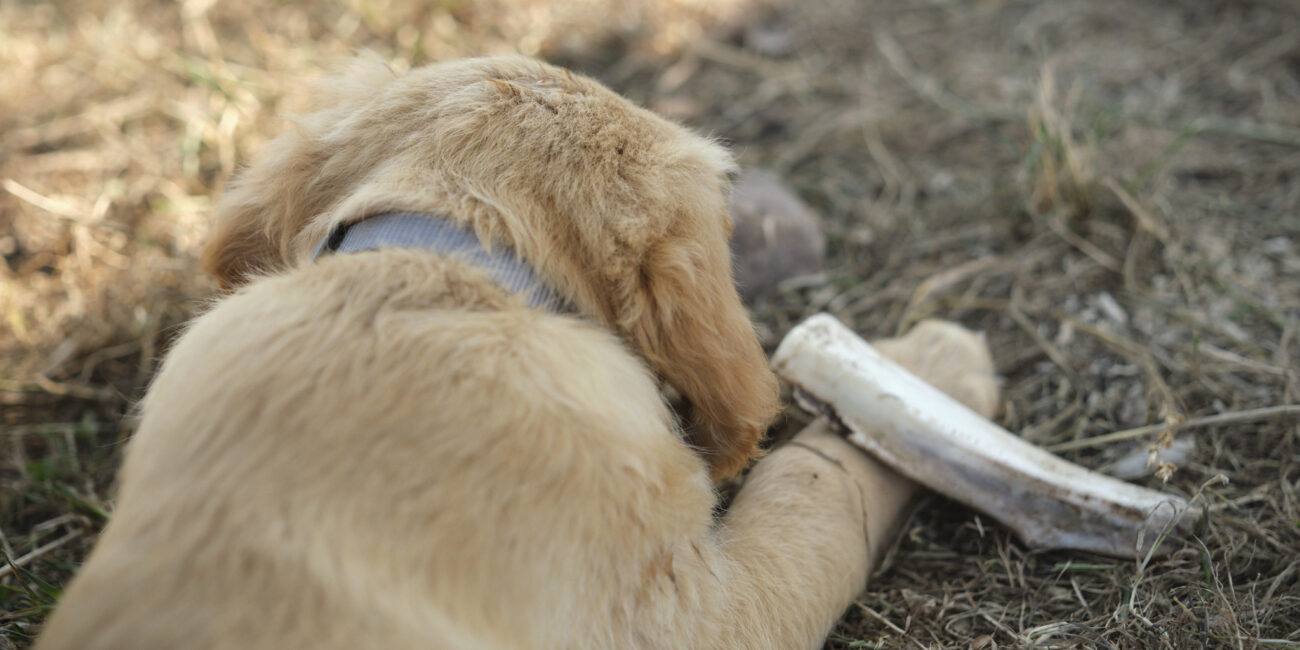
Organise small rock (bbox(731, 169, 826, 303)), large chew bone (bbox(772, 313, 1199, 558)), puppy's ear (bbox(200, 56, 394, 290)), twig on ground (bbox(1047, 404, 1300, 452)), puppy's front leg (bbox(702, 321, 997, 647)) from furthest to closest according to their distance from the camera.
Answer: small rock (bbox(731, 169, 826, 303)), twig on ground (bbox(1047, 404, 1300, 452)), large chew bone (bbox(772, 313, 1199, 558)), puppy's front leg (bbox(702, 321, 997, 647)), puppy's ear (bbox(200, 56, 394, 290))

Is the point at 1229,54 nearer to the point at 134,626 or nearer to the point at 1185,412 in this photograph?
the point at 1185,412

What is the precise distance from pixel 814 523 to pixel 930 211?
1802 millimetres

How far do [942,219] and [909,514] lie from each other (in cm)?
146

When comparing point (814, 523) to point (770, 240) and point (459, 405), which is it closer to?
point (459, 405)

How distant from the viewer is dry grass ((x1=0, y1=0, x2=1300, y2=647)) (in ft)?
6.74

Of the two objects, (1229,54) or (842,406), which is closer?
(842,406)

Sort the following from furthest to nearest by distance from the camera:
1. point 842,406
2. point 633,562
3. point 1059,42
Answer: point 1059,42, point 842,406, point 633,562

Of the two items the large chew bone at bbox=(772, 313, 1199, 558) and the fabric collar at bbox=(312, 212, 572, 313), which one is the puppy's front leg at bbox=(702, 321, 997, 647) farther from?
the fabric collar at bbox=(312, 212, 572, 313)

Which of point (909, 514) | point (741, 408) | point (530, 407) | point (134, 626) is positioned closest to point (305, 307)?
point (530, 407)

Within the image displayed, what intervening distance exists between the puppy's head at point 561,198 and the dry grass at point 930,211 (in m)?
0.65

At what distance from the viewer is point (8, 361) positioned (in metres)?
2.84

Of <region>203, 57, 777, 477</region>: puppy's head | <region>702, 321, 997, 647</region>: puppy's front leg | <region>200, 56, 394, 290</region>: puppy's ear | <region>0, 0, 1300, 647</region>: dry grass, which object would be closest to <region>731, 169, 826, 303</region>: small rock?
<region>0, 0, 1300, 647</region>: dry grass

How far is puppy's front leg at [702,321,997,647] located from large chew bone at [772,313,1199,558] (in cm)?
10

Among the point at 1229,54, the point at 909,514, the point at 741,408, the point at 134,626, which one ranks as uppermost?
the point at 134,626
